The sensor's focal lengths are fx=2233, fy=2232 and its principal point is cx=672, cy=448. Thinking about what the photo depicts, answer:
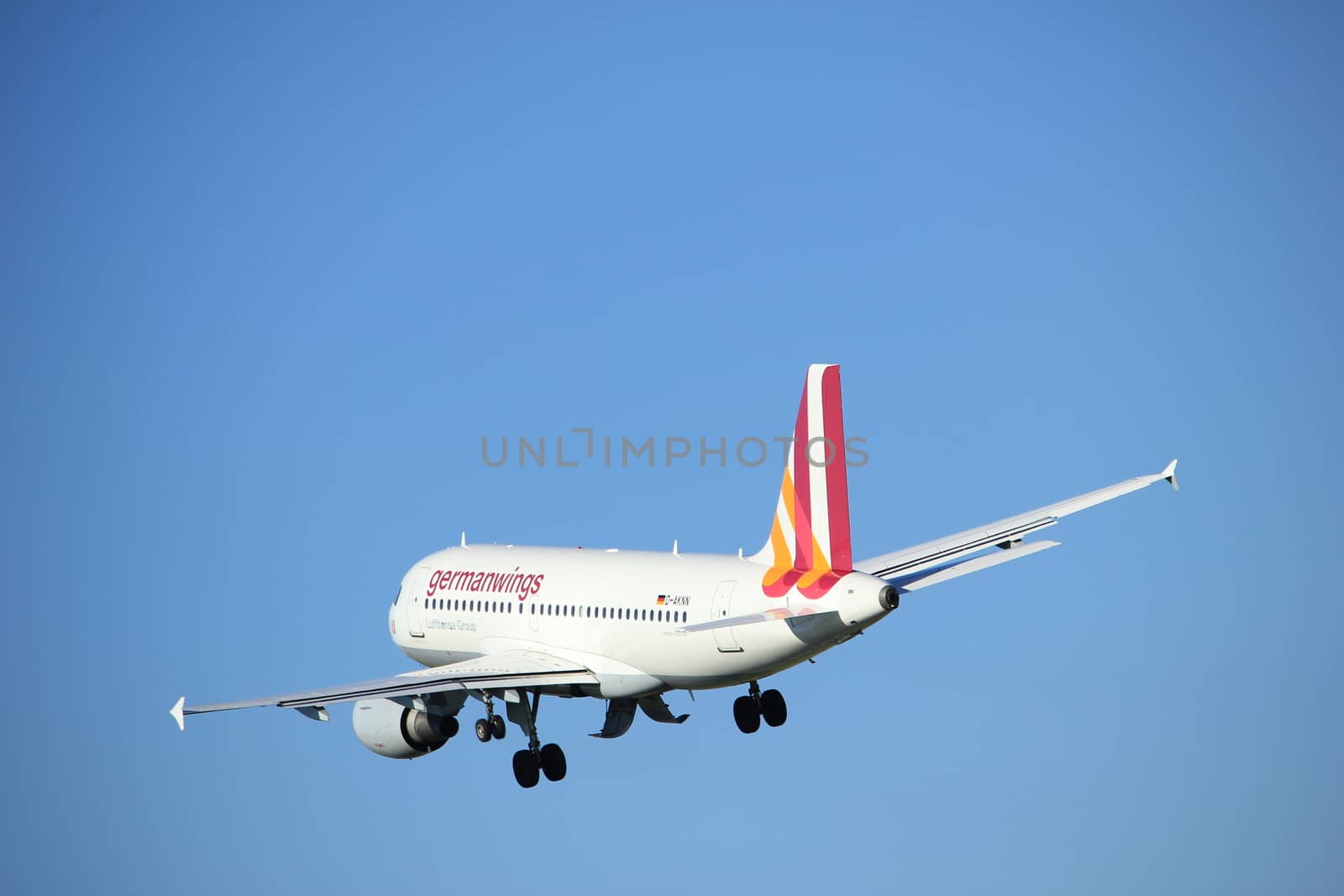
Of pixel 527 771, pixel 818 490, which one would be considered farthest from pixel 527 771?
pixel 818 490

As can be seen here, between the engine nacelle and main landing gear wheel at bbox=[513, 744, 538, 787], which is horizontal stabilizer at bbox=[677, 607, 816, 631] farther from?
the engine nacelle

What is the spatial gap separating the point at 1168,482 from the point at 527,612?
67.1ft

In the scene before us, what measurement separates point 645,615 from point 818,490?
26.6 ft

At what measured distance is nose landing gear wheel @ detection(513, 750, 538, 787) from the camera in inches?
2598

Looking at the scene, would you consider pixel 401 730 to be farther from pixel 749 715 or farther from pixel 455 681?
pixel 749 715

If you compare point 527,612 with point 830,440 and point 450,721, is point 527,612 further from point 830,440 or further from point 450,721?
point 830,440

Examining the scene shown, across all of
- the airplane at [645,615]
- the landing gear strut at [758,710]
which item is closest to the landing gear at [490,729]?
the airplane at [645,615]

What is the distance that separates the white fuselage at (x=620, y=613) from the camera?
5975 centimetres

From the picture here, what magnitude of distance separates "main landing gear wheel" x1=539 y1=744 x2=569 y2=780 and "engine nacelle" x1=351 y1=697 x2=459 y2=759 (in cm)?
362

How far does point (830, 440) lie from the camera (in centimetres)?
5872

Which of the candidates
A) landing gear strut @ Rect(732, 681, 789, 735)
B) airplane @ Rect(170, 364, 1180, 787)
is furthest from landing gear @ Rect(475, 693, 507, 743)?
landing gear strut @ Rect(732, 681, 789, 735)

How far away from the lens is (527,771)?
66000mm

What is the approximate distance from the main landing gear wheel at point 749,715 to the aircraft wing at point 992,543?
5.24m

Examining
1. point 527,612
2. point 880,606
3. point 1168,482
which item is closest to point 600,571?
point 527,612
